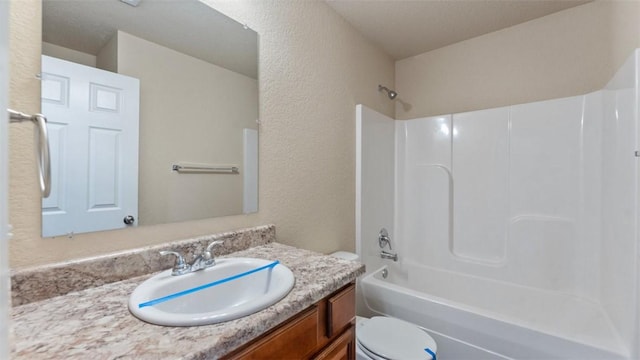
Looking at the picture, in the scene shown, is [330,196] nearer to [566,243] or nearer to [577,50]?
[566,243]

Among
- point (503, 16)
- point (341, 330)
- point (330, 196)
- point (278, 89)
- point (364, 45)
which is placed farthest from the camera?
point (364, 45)

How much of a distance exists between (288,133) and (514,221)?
6.04 feet

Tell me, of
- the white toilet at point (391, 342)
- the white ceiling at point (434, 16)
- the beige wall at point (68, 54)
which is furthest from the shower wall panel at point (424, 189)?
the beige wall at point (68, 54)

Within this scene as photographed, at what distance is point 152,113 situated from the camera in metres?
0.98

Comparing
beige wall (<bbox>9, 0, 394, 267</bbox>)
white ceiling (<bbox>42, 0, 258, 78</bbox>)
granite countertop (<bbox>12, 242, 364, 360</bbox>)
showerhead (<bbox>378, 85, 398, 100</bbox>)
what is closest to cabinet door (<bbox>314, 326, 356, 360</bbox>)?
granite countertop (<bbox>12, 242, 364, 360</bbox>)

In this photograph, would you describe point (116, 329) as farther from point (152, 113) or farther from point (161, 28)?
point (161, 28)

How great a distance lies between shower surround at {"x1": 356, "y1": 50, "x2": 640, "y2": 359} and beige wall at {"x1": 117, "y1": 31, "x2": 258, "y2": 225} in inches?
42.0

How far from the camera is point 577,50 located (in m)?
1.89

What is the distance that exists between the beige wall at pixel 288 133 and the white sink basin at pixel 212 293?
22 cm

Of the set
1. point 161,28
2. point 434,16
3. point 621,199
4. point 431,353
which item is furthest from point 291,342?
point 434,16

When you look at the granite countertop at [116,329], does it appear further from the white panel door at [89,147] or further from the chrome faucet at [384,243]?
the chrome faucet at [384,243]

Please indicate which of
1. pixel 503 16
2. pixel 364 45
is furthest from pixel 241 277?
pixel 503 16

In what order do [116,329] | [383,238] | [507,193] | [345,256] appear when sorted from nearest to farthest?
[116,329] → [345,256] → [507,193] → [383,238]

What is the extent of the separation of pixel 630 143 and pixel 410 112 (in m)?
1.57
